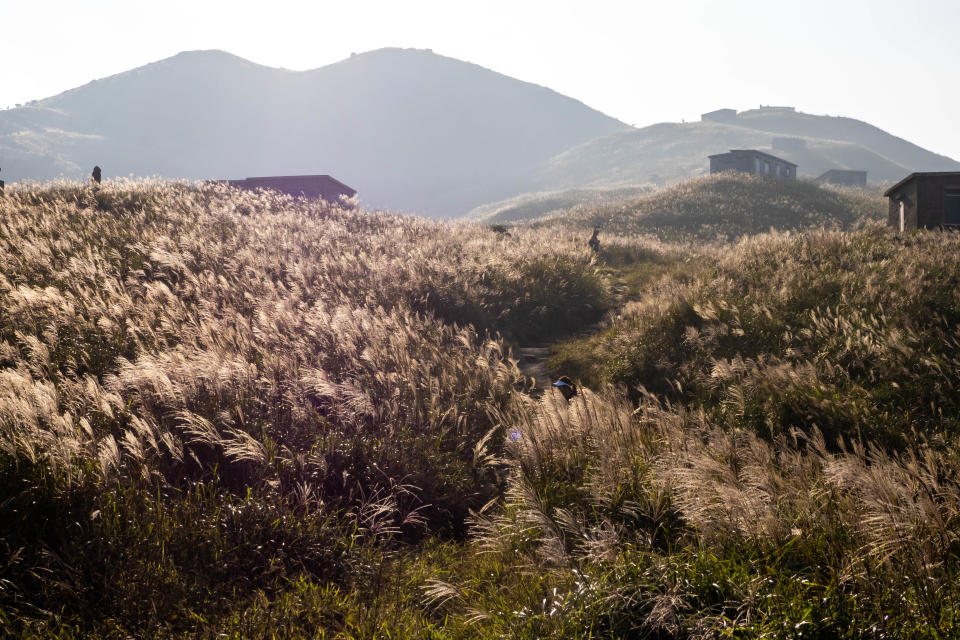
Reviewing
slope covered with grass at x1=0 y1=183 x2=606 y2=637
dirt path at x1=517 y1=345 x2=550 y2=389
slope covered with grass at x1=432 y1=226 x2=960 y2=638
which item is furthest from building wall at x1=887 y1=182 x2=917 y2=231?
slope covered with grass at x1=0 y1=183 x2=606 y2=637

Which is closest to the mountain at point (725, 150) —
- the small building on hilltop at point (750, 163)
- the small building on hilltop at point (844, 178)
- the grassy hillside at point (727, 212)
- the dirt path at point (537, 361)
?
the small building on hilltop at point (844, 178)

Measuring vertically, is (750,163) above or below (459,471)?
above

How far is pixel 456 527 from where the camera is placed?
14.5 ft

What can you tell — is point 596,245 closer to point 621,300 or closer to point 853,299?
point 621,300

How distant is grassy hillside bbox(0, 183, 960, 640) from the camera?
265cm

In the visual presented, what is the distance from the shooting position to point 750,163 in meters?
65.9

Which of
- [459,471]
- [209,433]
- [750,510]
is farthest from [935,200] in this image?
[209,433]

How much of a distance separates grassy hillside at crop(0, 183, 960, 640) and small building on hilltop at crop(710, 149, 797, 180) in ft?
213

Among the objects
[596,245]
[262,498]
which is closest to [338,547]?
[262,498]

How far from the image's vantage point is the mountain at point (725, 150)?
131625mm

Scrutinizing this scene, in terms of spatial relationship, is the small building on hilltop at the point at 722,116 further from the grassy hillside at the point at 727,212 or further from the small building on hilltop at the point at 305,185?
the small building on hilltop at the point at 305,185

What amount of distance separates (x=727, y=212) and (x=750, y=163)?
26.1m

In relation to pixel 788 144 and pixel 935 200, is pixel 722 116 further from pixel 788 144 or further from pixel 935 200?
pixel 935 200

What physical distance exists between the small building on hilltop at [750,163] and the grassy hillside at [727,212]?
9741 millimetres
